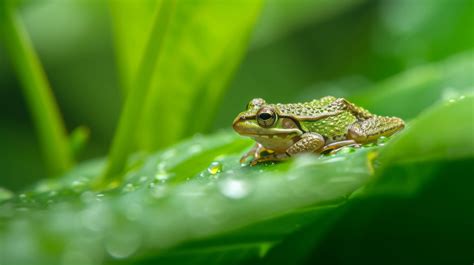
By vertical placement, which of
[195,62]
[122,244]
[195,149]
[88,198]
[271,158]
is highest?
[195,62]

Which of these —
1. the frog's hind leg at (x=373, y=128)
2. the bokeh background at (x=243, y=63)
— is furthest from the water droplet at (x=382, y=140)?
the bokeh background at (x=243, y=63)

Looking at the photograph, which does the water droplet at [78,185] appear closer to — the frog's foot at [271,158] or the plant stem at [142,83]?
the plant stem at [142,83]

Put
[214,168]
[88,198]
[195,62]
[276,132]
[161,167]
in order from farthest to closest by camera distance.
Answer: [195,62], [276,132], [161,167], [214,168], [88,198]

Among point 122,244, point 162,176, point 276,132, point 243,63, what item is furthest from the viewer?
point 243,63

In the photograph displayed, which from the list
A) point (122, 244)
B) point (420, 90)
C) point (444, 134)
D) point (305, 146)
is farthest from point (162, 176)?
point (420, 90)

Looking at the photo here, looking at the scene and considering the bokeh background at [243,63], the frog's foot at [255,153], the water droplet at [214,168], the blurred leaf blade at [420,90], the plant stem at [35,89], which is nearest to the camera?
the water droplet at [214,168]

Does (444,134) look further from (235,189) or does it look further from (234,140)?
(234,140)
